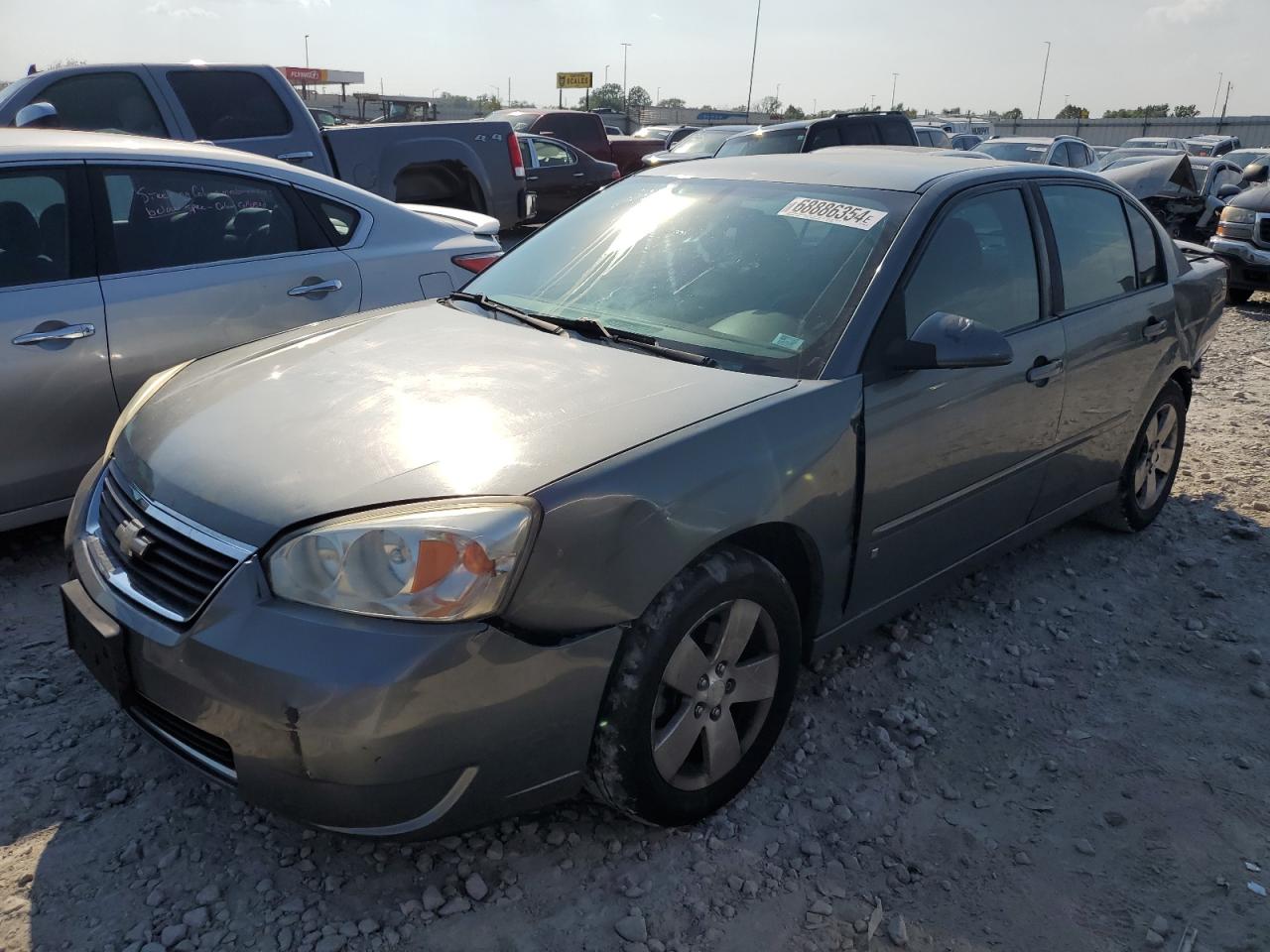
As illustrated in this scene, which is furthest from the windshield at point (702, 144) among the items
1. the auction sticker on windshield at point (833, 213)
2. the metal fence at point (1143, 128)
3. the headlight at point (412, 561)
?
the metal fence at point (1143, 128)

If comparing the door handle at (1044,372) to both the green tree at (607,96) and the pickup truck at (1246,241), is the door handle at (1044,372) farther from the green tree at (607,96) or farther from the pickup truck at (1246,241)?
the green tree at (607,96)

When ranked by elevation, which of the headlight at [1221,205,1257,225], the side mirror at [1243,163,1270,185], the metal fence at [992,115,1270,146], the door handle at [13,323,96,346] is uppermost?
the metal fence at [992,115,1270,146]

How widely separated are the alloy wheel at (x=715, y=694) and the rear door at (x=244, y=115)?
5.85 m

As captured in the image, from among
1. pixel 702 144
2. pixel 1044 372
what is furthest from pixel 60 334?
pixel 702 144

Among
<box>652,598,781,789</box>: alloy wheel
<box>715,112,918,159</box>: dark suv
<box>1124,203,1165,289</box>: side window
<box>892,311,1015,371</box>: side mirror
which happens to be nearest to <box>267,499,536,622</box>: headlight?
<box>652,598,781,789</box>: alloy wheel

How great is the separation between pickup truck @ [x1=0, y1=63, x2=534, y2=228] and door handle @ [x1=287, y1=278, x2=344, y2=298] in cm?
330

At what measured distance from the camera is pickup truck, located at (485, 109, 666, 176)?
62.8ft

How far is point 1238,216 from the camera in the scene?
11242 millimetres

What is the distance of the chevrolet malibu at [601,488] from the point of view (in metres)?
2.08

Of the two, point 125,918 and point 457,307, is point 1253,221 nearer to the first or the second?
point 457,307

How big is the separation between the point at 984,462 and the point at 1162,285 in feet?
5.57

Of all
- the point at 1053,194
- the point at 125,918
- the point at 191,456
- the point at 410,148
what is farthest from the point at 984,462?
the point at 410,148

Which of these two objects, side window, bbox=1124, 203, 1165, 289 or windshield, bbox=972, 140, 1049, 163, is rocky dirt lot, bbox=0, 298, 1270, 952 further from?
windshield, bbox=972, 140, 1049, 163

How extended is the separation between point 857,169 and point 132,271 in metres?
2.78
